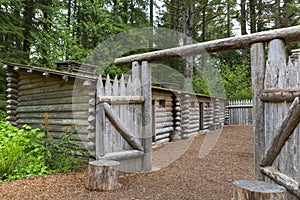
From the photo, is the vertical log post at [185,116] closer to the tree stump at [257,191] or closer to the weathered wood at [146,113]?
the weathered wood at [146,113]

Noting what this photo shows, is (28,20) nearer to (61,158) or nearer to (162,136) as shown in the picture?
(162,136)

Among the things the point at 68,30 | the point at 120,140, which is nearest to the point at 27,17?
the point at 68,30

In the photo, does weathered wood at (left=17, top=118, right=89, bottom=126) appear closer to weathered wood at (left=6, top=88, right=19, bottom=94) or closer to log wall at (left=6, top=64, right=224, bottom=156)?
log wall at (left=6, top=64, right=224, bottom=156)

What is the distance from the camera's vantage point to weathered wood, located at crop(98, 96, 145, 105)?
5.52 meters

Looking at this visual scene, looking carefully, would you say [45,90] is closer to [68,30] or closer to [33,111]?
[33,111]

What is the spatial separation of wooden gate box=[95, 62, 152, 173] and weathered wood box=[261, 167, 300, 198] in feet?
9.82

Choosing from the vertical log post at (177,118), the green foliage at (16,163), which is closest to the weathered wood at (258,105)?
the green foliage at (16,163)

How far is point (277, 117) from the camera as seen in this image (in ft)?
12.3

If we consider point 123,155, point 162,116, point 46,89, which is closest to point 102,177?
point 123,155

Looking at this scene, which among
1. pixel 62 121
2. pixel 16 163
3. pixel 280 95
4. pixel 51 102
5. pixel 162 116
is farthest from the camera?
pixel 162 116

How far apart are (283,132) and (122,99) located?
3481 millimetres

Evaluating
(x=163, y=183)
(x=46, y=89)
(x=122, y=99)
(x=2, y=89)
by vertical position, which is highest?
(x=2, y=89)

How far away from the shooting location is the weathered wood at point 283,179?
3.14 metres

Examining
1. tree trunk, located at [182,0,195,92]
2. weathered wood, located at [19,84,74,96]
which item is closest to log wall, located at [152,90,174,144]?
weathered wood, located at [19,84,74,96]
